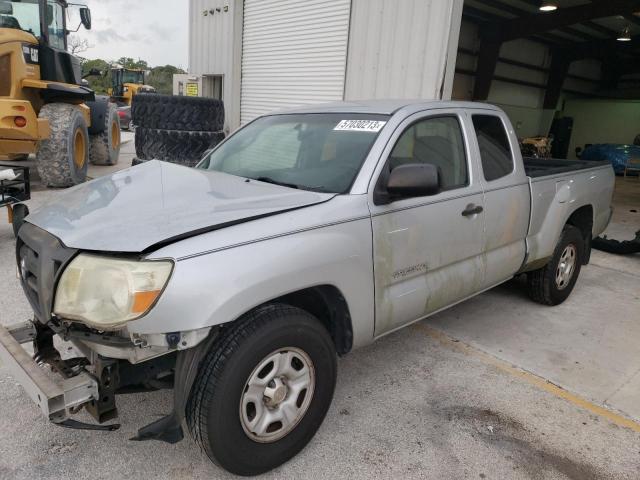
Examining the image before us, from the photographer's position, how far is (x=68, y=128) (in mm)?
8516

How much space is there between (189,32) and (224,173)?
13.9 m

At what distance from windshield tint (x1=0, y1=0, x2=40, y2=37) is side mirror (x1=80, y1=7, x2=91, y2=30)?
0.86 meters

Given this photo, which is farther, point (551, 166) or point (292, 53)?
point (292, 53)

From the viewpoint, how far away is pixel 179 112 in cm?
634

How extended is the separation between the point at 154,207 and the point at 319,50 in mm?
8888

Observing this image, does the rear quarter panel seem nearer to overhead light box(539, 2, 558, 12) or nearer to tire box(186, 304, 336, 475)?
tire box(186, 304, 336, 475)

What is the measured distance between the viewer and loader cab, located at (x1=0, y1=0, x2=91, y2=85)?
8.27 m

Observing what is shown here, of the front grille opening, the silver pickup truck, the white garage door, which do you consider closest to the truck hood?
the silver pickup truck

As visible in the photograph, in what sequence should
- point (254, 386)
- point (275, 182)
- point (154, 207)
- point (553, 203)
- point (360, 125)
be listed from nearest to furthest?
1. point (254, 386)
2. point (154, 207)
3. point (275, 182)
4. point (360, 125)
5. point (553, 203)

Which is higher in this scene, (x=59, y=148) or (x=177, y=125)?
(x=177, y=125)

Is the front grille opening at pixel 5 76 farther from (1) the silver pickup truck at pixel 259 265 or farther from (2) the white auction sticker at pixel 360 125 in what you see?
(2) the white auction sticker at pixel 360 125

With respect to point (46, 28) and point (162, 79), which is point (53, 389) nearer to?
point (46, 28)

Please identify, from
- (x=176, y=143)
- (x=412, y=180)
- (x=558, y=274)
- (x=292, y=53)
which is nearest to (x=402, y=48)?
(x=292, y=53)

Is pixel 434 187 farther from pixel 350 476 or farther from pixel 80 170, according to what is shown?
pixel 80 170
